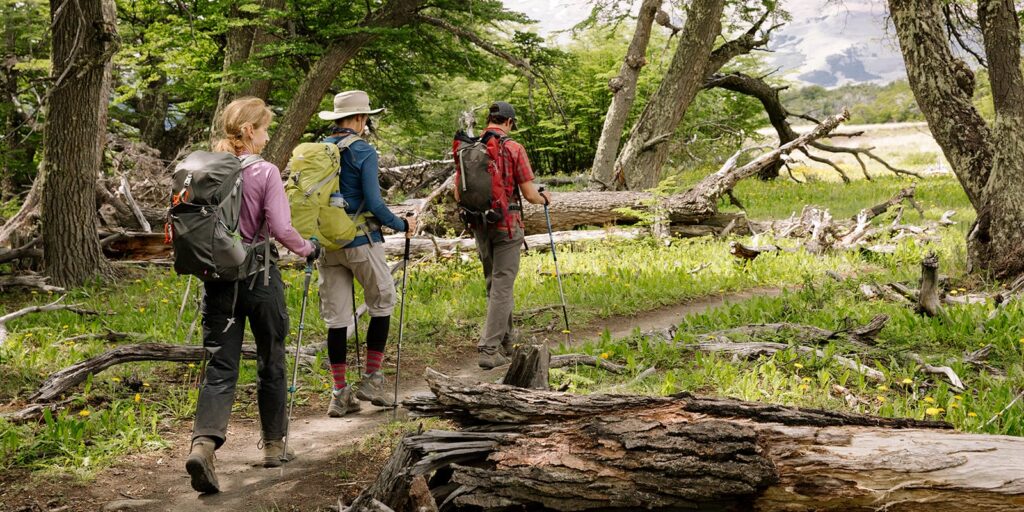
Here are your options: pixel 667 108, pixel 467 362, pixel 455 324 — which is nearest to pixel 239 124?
pixel 467 362

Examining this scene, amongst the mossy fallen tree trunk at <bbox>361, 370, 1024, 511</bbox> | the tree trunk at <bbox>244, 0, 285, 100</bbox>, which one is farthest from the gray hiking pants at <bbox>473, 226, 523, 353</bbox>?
the tree trunk at <bbox>244, 0, 285, 100</bbox>

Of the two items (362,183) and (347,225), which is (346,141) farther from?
(347,225)

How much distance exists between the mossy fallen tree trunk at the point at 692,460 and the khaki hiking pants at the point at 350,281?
240 cm

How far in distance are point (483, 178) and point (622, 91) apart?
10.9 meters

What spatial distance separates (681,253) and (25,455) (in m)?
9.18

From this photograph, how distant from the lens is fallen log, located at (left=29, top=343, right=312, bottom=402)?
5.95 metres

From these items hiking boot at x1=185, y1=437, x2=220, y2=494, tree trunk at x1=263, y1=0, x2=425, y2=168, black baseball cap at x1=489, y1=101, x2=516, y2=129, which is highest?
tree trunk at x1=263, y1=0, x2=425, y2=168

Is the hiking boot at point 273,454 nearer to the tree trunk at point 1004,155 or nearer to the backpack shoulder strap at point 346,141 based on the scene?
the backpack shoulder strap at point 346,141

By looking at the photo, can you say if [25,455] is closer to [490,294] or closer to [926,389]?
[490,294]

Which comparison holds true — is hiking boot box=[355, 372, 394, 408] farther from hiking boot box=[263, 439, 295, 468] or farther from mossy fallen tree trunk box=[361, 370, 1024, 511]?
mossy fallen tree trunk box=[361, 370, 1024, 511]

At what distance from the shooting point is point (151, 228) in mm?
12859

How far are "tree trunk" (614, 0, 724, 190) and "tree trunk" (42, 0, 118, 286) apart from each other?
9.96m

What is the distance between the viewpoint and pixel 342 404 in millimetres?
6113

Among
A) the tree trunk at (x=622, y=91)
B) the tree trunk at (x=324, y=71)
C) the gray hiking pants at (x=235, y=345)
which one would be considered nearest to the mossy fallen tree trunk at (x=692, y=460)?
the gray hiking pants at (x=235, y=345)
